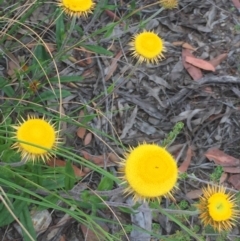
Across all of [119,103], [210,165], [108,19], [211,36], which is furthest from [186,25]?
[210,165]

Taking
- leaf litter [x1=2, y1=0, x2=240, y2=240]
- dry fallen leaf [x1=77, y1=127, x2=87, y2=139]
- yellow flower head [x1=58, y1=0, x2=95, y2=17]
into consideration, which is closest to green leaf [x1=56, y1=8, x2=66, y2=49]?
leaf litter [x1=2, y1=0, x2=240, y2=240]

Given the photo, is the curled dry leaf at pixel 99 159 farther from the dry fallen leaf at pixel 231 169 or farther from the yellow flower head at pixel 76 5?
the yellow flower head at pixel 76 5

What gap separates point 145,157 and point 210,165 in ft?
4.09

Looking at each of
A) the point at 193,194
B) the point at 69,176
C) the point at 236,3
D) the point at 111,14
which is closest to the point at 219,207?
the point at 69,176

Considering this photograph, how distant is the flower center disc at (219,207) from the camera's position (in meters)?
2.06

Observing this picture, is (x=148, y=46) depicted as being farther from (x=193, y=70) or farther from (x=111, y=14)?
(x=111, y=14)

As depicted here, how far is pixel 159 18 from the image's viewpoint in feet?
11.7

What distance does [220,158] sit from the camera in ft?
9.80

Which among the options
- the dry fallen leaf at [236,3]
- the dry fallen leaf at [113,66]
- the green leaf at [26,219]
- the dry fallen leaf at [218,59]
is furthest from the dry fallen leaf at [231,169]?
the dry fallen leaf at [236,3]

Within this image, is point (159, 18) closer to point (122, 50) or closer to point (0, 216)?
point (122, 50)

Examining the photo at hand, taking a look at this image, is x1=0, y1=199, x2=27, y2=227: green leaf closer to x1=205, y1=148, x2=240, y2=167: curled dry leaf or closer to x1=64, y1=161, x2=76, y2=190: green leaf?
x1=64, y1=161, x2=76, y2=190: green leaf

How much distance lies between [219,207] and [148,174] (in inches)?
18.7

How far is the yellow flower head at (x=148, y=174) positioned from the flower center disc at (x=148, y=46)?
72 centimetres

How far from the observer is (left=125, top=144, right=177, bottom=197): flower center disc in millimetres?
1749
